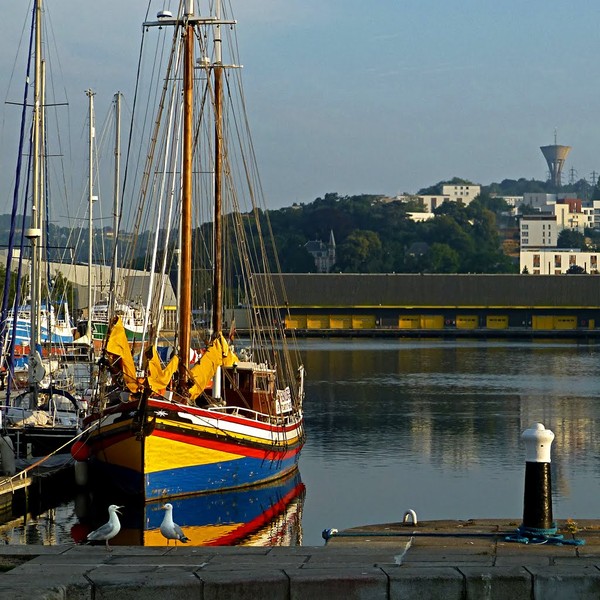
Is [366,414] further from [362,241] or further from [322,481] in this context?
[362,241]

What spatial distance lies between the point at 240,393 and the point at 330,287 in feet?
311

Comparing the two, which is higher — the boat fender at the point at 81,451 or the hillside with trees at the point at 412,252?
the hillside with trees at the point at 412,252

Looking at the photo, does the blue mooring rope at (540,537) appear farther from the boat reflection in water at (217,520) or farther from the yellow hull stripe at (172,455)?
the yellow hull stripe at (172,455)

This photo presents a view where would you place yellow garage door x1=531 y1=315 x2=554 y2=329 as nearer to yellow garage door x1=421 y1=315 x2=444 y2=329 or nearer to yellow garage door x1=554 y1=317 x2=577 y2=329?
yellow garage door x1=554 y1=317 x2=577 y2=329

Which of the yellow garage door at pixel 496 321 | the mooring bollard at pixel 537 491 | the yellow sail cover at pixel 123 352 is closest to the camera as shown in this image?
the mooring bollard at pixel 537 491

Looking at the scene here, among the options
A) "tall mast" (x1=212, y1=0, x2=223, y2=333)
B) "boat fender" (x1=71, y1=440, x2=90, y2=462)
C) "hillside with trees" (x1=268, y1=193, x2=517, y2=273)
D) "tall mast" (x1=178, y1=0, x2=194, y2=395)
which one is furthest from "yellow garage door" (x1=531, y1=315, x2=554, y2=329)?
"boat fender" (x1=71, y1=440, x2=90, y2=462)

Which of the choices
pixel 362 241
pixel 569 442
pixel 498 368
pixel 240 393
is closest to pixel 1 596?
pixel 240 393

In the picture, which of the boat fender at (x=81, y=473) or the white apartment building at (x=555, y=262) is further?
the white apartment building at (x=555, y=262)

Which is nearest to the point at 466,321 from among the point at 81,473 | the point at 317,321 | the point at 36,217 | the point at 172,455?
the point at 317,321

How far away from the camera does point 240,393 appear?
91.0 ft

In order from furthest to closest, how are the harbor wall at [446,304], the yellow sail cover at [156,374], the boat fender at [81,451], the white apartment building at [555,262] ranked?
the white apartment building at [555,262] → the harbor wall at [446,304] → the boat fender at [81,451] → the yellow sail cover at [156,374]

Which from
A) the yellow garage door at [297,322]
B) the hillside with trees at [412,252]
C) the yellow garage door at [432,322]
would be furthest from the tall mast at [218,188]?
the hillside with trees at [412,252]

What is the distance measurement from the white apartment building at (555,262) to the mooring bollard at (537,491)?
14803 centimetres

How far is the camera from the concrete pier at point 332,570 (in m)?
10.6
